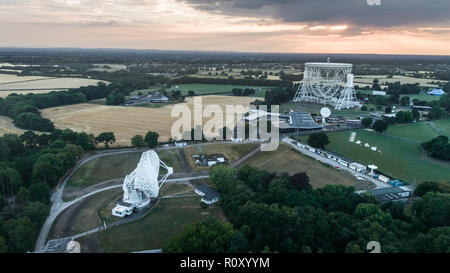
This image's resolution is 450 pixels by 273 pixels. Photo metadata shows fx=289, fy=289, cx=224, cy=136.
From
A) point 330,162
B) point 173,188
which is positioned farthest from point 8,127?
point 330,162

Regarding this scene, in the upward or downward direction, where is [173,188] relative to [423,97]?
downward

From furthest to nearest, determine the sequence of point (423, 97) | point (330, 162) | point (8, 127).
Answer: point (423, 97)
point (8, 127)
point (330, 162)

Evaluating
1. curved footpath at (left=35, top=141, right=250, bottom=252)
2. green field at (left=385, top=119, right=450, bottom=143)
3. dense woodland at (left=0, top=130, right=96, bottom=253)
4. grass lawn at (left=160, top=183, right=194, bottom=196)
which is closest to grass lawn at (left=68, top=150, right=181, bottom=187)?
curved footpath at (left=35, top=141, right=250, bottom=252)

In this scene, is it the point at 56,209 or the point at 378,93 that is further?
the point at 378,93

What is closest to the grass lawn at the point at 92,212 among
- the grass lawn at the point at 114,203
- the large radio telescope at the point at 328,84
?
the grass lawn at the point at 114,203

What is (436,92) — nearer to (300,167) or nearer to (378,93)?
(378,93)

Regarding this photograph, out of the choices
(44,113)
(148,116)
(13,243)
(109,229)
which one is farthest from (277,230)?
(44,113)

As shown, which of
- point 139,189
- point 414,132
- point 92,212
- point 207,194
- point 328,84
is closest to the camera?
point 92,212

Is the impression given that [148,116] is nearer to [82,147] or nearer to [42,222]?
[82,147]
